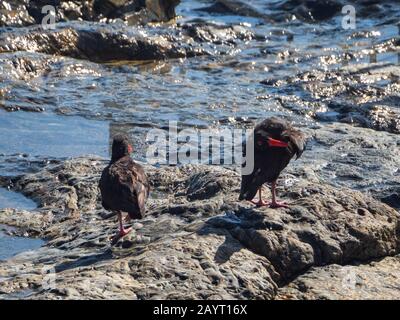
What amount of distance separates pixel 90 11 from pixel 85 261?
1160 cm

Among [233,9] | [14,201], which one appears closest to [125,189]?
[14,201]

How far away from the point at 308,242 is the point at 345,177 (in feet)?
9.34

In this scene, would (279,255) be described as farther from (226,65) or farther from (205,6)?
(205,6)

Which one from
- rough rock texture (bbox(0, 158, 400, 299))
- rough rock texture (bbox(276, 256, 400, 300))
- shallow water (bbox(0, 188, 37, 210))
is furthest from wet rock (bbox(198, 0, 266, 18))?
rough rock texture (bbox(276, 256, 400, 300))

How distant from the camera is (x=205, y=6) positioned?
19.1 meters

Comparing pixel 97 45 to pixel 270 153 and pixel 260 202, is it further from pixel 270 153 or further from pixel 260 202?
pixel 260 202

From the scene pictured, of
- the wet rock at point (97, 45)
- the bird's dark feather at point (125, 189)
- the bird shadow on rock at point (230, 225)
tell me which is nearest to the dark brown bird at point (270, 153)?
the bird shadow on rock at point (230, 225)

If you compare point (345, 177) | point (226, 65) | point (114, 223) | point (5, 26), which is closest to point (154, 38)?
point (226, 65)

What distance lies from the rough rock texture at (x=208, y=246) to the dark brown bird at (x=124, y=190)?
0.12 meters

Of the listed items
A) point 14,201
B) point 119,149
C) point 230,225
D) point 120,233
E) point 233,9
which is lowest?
point 14,201

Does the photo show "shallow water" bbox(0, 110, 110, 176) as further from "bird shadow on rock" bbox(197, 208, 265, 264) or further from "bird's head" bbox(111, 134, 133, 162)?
"bird shadow on rock" bbox(197, 208, 265, 264)

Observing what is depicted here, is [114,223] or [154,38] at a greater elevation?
[154,38]

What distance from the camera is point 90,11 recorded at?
17.0 meters

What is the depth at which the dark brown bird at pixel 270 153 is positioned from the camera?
21.6 ft
